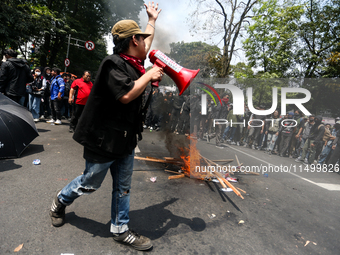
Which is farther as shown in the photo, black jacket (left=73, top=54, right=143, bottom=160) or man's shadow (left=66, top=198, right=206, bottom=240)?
man's shadow (left=66, top=198, right=206, bottom=240)

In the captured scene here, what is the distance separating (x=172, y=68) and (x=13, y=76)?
17.5 feet

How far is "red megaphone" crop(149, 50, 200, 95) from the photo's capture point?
191 cm

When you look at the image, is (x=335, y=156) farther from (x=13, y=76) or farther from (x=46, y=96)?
(x=46, y=96)

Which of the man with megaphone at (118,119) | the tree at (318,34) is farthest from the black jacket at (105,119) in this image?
the tree at (318,34)

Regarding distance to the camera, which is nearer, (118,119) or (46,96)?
(118,119)

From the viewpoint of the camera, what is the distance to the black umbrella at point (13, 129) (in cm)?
365

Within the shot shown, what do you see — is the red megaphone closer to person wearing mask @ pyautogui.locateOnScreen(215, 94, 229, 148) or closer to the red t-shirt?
person wearing mask @ pyautogui.locateOnScreen(215, 94, 229, 148)

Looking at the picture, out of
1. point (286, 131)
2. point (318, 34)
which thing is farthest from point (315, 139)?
point (318, 34)

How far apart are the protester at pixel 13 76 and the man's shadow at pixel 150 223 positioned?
4.64m

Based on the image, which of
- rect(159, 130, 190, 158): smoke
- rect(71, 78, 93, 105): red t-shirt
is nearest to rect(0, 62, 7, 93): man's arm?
rect(71, 78, 93, 105): red t-shirt

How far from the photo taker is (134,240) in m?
1.98

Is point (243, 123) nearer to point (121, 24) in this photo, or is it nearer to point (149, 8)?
point (149, 8)

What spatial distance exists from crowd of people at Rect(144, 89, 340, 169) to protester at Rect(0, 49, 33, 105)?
455 centimetres

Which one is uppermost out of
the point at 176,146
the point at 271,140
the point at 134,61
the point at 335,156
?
the point at 134,61
